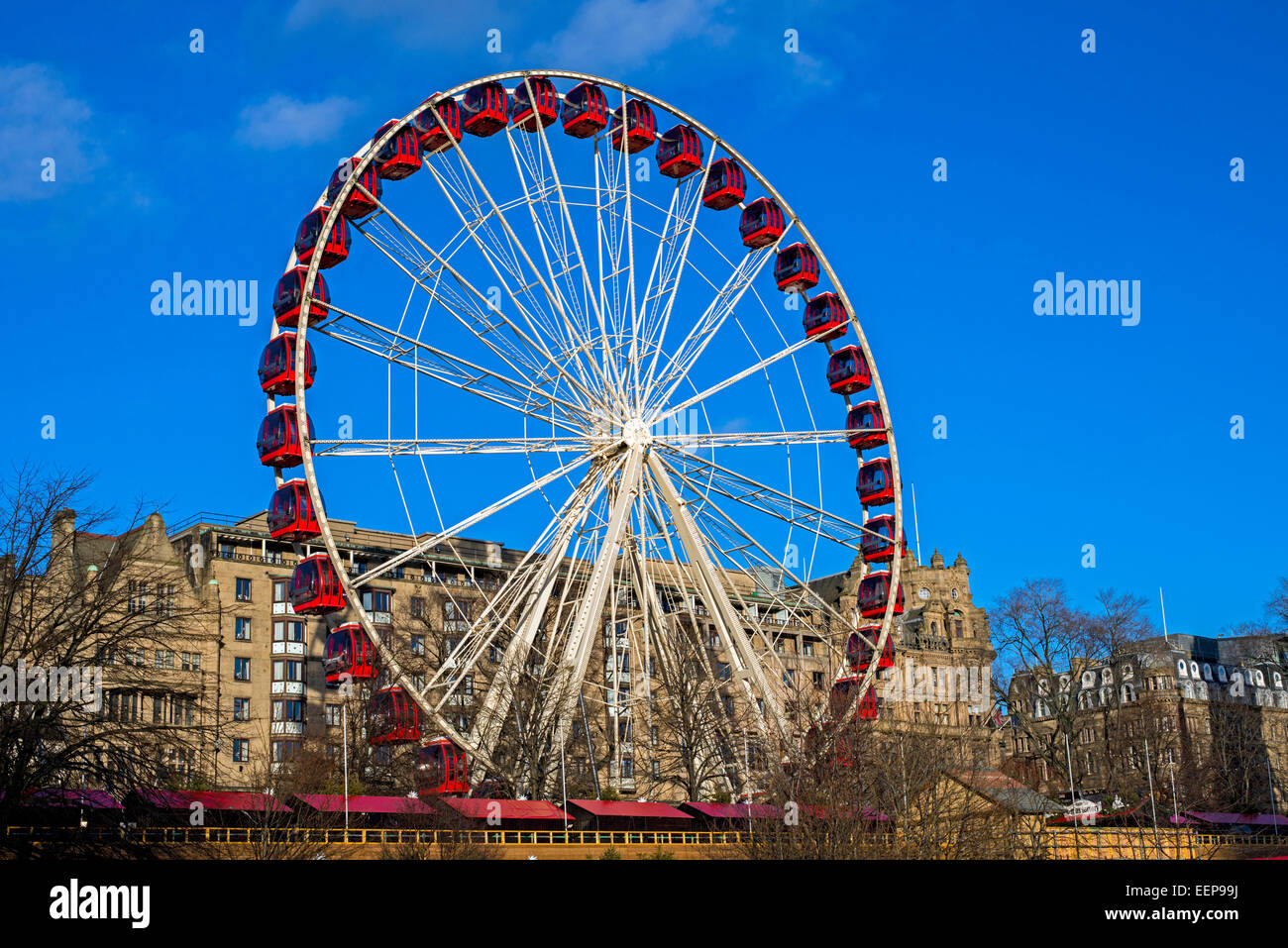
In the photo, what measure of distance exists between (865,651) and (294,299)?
29503 mm

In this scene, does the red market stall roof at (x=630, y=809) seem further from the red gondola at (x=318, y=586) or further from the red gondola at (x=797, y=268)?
the red gondola at (x=797, y=268)

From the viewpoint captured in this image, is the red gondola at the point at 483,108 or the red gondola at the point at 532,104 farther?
the red gondola at the point at 532,104

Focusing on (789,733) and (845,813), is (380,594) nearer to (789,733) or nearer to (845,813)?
(789,733)

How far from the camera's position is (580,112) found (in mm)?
64125

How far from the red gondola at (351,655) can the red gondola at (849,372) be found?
86.8 ft

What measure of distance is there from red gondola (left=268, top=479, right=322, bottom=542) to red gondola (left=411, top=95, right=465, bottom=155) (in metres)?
15.2

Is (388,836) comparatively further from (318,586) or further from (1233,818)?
(1233,818)

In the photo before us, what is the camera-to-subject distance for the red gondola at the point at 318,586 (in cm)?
5316

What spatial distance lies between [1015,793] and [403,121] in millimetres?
40980

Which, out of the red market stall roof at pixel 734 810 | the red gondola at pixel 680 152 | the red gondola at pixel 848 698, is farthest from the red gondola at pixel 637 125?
the red market stall roof at pixel 734 810

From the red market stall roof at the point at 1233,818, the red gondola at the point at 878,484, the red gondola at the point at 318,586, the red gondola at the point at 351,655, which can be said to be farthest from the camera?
the red market stall roof at the point at 1233,818

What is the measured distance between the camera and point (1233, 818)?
275 feet
